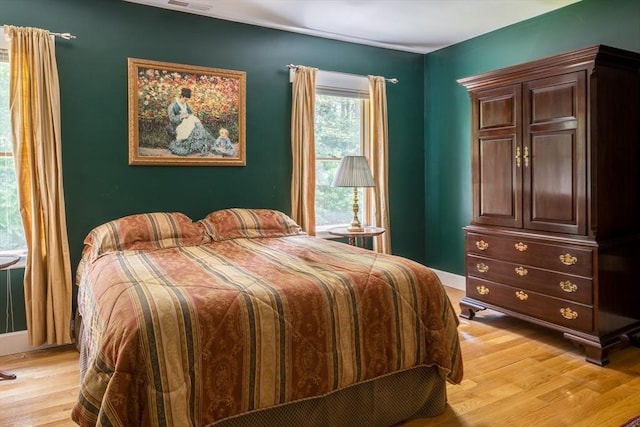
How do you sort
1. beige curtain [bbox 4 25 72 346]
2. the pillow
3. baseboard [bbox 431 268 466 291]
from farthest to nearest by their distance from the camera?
baseboard [bbox 431 268 466 291] < the pillow < beige curtain [bbox 4 25 72 346]

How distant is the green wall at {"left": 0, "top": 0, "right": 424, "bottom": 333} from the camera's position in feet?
11.2

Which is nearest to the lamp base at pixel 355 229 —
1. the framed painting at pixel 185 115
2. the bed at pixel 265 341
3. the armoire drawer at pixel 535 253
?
the armoire drawer at pixel 535 253

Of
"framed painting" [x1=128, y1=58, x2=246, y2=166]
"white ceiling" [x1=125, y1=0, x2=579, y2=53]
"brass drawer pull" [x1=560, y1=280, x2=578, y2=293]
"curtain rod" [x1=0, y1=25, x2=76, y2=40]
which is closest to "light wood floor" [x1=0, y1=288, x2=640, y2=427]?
"brass drawer pull" [x1=560, y1=280, x2=578, y2=293]

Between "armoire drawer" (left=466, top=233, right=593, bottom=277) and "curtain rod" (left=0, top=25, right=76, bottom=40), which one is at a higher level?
"curtain rod" (left=0, top=25, right=76, bottom=40)

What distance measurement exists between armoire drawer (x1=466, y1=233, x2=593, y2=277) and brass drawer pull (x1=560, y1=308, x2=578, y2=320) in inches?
10.1

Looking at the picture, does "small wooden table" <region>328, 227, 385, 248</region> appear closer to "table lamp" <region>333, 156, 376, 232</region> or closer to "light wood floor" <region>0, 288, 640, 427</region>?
"table lamp" <region>333, 156, 376, 232</region>

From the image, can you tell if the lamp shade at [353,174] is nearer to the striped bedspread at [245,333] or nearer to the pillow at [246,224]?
the pillow at [246,224]

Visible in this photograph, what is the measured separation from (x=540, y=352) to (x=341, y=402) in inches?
69.8

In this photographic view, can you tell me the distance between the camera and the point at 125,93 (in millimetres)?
3584

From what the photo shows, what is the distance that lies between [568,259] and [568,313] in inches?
14.4

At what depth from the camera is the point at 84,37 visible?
3432 mm

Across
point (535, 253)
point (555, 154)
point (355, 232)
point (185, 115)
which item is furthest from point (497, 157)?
point (185, 115)

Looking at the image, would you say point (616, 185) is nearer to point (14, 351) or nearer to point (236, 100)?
point (236, 100)

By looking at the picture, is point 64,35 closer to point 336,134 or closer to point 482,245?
point 336,134
